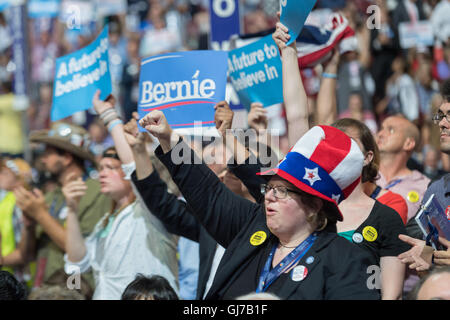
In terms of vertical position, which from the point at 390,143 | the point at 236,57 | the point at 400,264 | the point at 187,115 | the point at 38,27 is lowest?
the point at 400,264

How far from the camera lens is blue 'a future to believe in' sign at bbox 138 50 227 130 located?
431 cm

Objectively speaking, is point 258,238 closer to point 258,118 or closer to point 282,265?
point 282,265

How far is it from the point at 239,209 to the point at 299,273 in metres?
0.61

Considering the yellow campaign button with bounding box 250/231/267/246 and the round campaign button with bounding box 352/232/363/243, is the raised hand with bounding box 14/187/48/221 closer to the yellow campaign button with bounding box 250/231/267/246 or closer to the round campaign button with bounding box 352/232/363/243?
the yellow campaign button with bounding box 250/231/267/246

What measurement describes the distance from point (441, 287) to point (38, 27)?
1337 cm

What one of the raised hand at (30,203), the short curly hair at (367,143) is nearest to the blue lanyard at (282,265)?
the short curly hair at (367,143)

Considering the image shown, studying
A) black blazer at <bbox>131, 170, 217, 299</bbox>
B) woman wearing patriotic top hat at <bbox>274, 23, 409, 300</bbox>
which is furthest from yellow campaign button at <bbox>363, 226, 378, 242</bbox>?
black blazer at <bbox>131, 170, 217, 299</bbox>

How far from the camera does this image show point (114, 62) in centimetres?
1277

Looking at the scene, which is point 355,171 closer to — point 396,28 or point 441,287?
point 441,287

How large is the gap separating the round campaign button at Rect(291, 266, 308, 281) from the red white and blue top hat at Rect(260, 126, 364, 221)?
325mm

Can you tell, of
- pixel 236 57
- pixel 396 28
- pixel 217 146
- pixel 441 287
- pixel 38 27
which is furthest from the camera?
pixel 38 27

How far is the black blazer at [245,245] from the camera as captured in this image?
2910mm

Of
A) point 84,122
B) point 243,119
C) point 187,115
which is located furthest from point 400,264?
point 84,122

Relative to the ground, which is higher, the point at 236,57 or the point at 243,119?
the point at 236,57
